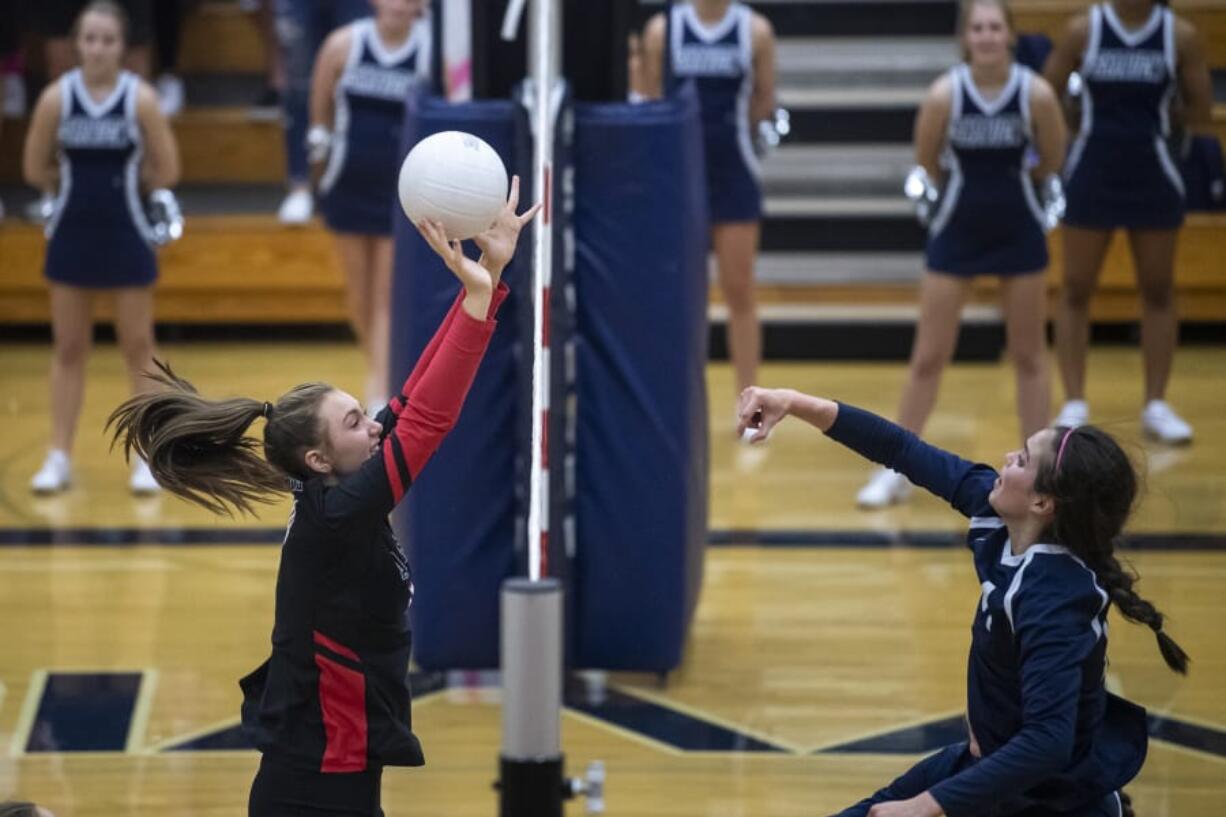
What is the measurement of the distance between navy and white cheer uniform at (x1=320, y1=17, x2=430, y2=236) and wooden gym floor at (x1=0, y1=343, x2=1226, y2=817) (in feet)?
4.18

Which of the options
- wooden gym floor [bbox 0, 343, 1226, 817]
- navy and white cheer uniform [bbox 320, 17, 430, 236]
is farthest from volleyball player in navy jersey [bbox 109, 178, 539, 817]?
navy and white cheer uniform [bbox 320, 17, 430, 236]

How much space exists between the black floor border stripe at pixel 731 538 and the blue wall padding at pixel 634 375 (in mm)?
1545

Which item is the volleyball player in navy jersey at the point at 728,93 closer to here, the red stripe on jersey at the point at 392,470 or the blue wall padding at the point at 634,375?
the blue wall padding at the point at 634,375

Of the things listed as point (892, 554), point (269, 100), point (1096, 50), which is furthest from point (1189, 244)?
point (269, 100)

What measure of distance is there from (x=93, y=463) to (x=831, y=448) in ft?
9.67

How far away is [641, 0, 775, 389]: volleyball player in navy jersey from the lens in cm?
745

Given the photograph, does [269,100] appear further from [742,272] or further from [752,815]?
[752,815]

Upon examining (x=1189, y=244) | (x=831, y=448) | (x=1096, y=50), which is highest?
(x=1096, y=50)

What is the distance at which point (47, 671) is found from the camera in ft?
16.8

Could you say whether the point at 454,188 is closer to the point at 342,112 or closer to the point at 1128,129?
the point at 342,112

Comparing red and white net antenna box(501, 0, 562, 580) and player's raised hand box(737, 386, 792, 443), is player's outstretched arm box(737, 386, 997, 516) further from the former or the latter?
red and white net antenna box(501, 0, 562, 580)

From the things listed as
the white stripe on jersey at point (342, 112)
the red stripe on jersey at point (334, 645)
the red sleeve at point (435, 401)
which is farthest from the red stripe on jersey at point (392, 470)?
the white stripe on jersey at point (342, 112)

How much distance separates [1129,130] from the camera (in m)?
7.35

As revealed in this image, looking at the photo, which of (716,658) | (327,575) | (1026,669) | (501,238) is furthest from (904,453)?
(716,658)
